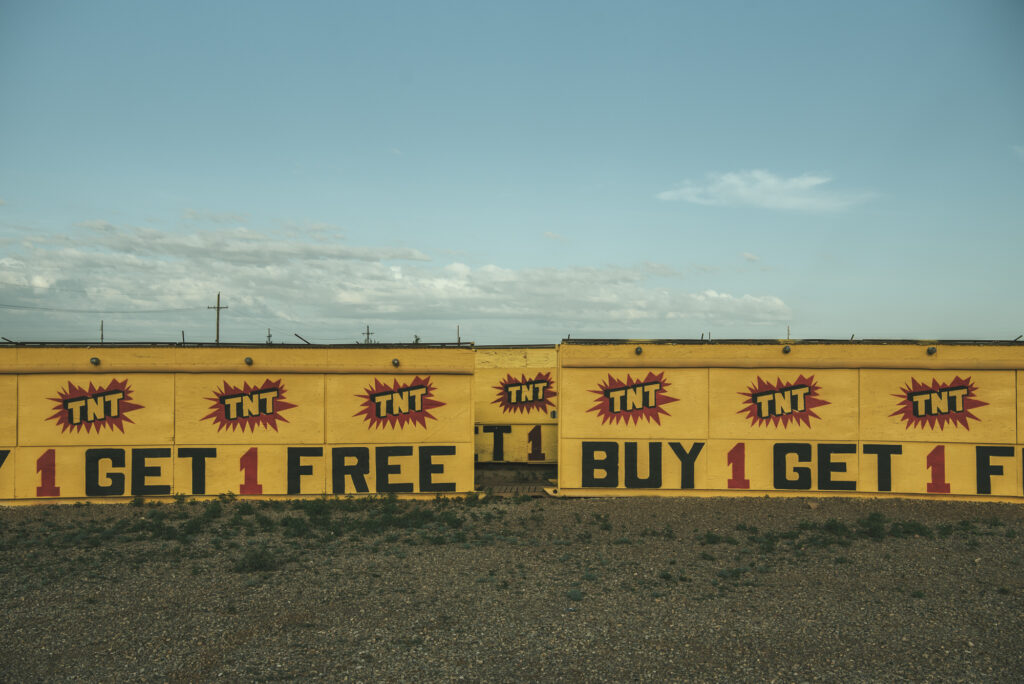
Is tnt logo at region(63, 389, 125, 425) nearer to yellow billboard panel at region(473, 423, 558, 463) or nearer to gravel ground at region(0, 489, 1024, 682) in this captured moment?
gravel ground at region(0, 489, 1024, 682)

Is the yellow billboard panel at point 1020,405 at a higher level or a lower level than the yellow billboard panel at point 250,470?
higher

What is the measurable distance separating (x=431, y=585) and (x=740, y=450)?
1031 centimetres

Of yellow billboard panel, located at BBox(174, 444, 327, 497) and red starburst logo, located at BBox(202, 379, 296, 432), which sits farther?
red starburst logo, located at BBox(202, 379, 296, 432)

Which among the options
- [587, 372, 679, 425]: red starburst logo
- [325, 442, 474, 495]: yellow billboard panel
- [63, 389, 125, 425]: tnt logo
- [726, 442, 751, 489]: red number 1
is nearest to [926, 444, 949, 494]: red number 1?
[726, 442, 751, 489]: red number 1

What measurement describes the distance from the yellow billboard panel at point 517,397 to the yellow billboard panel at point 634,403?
669 centimetres

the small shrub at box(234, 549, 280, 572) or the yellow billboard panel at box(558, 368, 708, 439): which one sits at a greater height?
the yellow billboard panel at box(558, 368, 708, 439)

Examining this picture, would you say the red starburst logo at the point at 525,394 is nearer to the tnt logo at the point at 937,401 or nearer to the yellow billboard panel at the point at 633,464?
the yellow billboard panel at the point at 633,464

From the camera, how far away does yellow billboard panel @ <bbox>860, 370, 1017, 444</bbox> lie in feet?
55.9

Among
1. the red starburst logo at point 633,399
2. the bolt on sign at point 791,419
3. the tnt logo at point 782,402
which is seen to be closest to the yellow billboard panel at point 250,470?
the bolt on sign at point 791,419

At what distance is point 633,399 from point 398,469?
6.99m

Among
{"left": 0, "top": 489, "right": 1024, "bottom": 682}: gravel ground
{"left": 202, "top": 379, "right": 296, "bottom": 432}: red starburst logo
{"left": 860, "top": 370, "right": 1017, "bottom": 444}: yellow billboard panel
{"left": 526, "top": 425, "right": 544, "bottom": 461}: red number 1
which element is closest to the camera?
{"left": 0, "top": 489, "right": 1024, "bottom": 682}: gravel ground

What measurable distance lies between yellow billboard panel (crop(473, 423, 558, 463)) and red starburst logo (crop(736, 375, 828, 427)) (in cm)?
875

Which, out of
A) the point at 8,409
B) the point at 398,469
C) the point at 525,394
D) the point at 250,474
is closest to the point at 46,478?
the point at 8,409

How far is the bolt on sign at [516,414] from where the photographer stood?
24.5 metres
